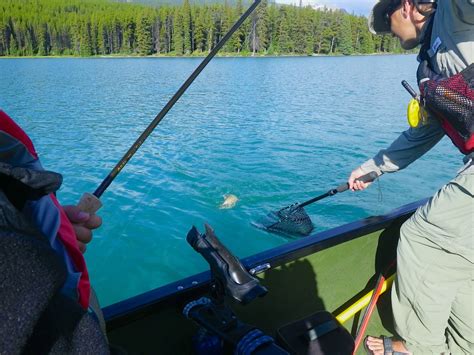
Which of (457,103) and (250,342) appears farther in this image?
(457,103)

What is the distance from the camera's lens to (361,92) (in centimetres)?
2030

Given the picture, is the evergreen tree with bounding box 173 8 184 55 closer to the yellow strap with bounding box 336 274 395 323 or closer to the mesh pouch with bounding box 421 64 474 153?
the yellow strap with bounding box 336 274 395 323

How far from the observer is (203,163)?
9.48 m

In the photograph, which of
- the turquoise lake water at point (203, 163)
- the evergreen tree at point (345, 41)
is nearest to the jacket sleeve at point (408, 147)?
the turquoise lake water at point (203, 163)

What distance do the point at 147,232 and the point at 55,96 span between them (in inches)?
579

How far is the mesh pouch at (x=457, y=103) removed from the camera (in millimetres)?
1800

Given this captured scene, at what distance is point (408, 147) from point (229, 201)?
4.97 meters

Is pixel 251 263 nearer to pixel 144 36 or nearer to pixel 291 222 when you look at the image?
pixel 291 222

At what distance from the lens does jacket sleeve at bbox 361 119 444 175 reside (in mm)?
2340

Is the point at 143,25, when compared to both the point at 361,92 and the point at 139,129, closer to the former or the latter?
the point at 361,92

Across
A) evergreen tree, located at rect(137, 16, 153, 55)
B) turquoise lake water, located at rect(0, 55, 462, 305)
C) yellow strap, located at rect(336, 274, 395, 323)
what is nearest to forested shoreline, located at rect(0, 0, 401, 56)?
evergreen tree, located at rect(137, 16, 153, 55)

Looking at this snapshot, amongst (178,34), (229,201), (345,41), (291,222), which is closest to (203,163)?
(229,201)

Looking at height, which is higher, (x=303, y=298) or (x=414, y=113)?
(x=414, y=113)

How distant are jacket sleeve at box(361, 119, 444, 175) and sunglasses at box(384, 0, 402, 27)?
60 cm
